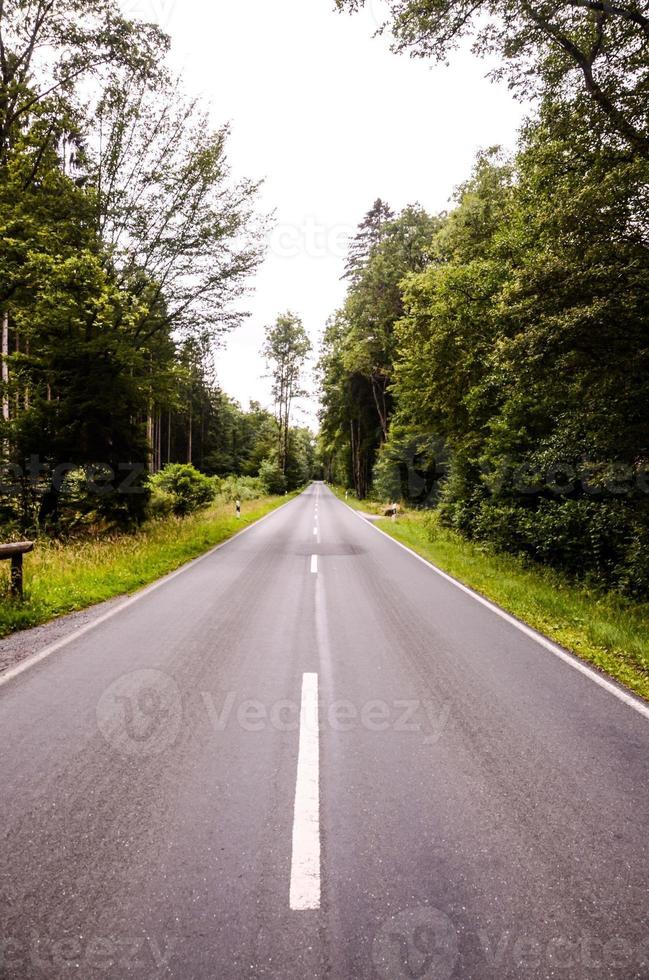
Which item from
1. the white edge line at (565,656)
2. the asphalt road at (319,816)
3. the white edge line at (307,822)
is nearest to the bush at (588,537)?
the white edge line at (565,656)

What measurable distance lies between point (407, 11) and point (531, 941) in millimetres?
11845

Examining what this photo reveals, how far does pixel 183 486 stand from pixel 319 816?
20.8 metres

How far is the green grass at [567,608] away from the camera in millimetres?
5223

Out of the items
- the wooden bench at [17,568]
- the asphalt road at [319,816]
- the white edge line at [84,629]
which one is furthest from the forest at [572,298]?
the wooden bench at [17,568]

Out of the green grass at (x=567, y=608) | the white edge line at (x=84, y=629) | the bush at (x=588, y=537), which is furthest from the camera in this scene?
the bush at (x=588, y=537)

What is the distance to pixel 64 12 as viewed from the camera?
9.61 metres

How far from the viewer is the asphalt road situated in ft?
6.26

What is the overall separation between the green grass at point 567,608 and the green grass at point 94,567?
6.87 metres

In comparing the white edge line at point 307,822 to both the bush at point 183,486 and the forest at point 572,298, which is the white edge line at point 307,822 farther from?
the bush at point 183,486

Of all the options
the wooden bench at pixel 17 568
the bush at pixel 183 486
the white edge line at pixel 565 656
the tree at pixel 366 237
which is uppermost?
the tree at pixel 366 237

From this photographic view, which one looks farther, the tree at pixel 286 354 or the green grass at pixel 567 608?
the tree at pixel 286 354

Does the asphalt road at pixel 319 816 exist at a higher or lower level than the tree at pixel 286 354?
lower

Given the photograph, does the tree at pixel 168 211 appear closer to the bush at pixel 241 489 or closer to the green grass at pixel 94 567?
the green grass at pixel 94 567

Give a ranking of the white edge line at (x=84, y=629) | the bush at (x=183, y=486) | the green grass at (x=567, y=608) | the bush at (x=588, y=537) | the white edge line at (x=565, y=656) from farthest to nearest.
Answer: the bush at (x=183, y=486) < the bush at (x=588, y=537) < the green grass at (x=567, y=608) < the white edge line at (x=84, y=629) < the white edge line at (x=565, y=656)
